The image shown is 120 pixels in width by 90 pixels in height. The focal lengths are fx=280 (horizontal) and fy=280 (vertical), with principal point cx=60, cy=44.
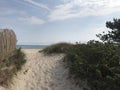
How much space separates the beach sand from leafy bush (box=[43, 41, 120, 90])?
0.48m

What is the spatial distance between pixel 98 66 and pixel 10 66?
3569mm

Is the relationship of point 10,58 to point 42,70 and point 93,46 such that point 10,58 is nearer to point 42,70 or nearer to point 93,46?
point 42,70

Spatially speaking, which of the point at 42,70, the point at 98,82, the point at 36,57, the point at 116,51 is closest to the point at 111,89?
the point at 98,82

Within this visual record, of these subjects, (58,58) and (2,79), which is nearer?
(2,79)

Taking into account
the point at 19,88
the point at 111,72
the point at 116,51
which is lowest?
the point at 19,88

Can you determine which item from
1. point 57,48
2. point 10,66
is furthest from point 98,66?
point 57,48

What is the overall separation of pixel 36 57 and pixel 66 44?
6.34 feet

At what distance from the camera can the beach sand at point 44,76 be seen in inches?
438

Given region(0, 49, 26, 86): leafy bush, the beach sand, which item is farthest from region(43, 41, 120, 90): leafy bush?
region(0, 49, 26, 86): leafy bush

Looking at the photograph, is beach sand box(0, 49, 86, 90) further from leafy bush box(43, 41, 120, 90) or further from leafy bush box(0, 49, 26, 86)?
leafy bush box(43, 41, 120, 90)

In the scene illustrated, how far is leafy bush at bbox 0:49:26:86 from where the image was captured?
10501mm

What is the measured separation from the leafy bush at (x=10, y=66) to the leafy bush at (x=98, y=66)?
7.33 ft

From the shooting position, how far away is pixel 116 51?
459 inches

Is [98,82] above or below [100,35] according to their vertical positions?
below
